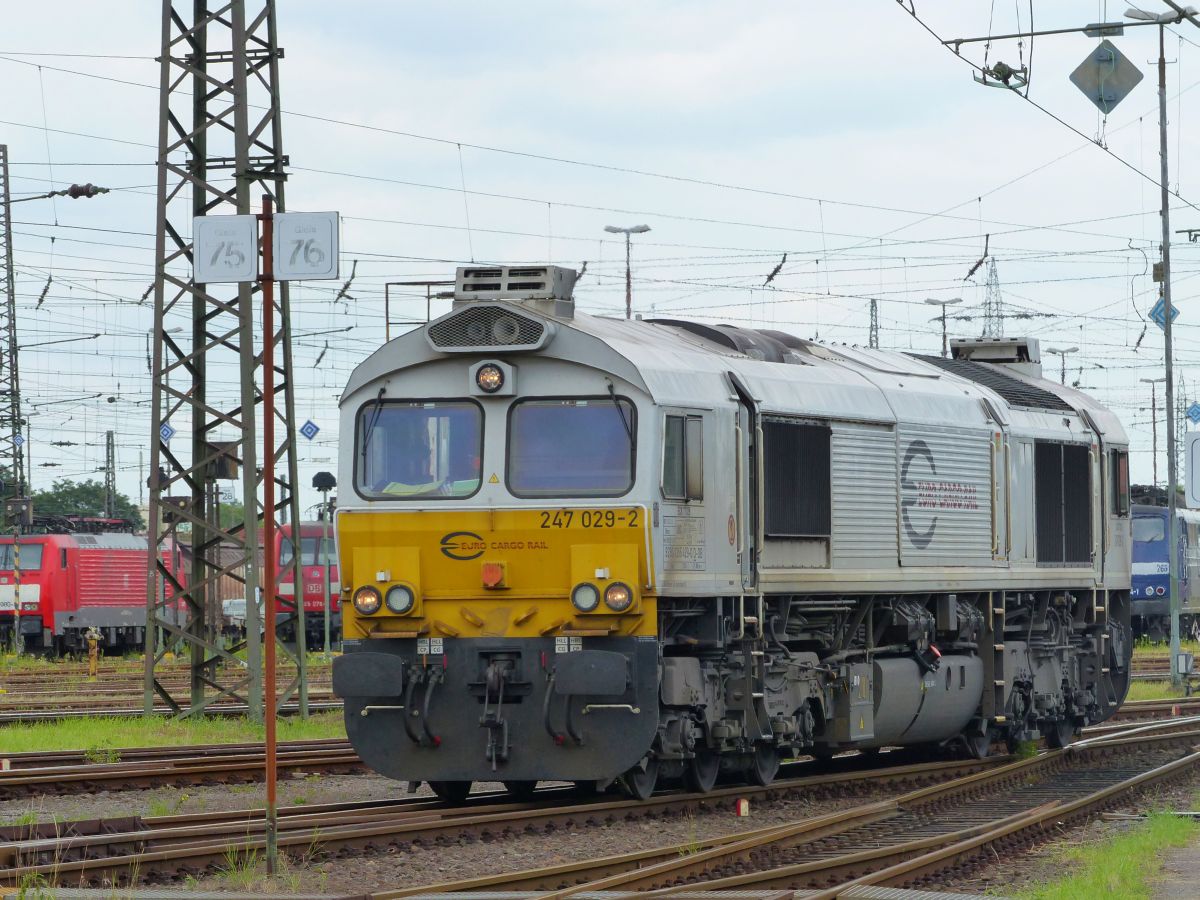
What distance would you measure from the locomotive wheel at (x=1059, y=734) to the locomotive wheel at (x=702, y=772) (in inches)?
273

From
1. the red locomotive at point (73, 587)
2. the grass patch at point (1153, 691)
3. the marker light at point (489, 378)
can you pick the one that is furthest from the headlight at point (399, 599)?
the red locomotive at point (73, 587)

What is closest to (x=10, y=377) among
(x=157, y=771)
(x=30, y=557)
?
(x=30, y=557)

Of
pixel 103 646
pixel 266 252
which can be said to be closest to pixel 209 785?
pixel 266 252

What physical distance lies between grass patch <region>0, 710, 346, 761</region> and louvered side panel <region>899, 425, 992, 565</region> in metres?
7.51

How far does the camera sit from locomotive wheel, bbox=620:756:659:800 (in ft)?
48.1

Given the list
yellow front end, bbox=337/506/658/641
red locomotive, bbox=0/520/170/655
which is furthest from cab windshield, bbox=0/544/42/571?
yellow front end, bbox=337/506/658/641

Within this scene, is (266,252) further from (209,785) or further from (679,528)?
(209,785)

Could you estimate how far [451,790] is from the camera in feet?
49.8

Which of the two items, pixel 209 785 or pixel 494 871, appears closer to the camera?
pixel 494 871

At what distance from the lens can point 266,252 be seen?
1146 centimetres

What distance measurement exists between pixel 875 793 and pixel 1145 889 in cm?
557

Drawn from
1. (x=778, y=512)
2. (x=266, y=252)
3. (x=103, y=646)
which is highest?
(x=266, y=252)

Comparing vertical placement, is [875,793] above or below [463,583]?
below

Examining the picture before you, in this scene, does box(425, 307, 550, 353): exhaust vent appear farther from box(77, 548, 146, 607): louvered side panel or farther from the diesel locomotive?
box(77, 548, 146, 607): louvered side panel
